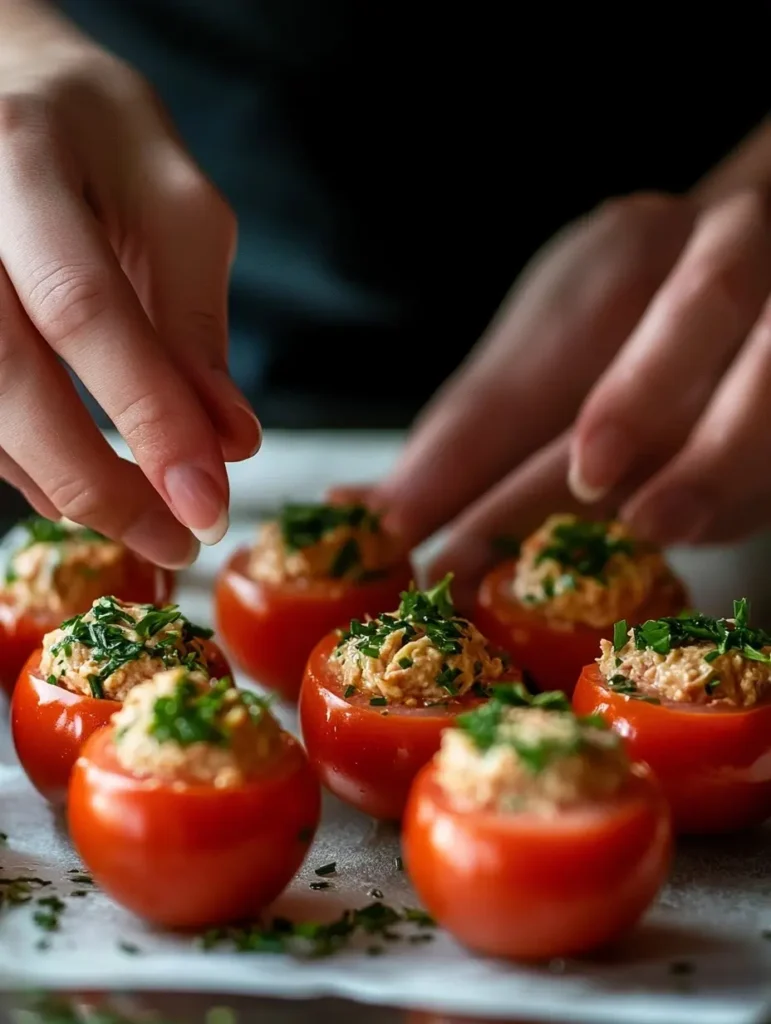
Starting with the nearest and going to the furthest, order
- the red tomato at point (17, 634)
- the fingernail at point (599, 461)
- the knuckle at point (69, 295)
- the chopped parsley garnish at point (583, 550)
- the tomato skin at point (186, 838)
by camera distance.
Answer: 1. the tomato skin at point (186, 838)
2. the knuckle at point (69, 295)
3. the red tomato at point (17, 634)
4. the chopped parsley garnish at point (583, 550)
5. the fingernail at point (599, 461)

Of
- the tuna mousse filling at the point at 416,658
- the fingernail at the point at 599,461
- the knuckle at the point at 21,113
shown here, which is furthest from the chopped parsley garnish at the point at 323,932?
the knuckle at the point at 21,113

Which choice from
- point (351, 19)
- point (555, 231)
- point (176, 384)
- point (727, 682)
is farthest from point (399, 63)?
point (727, 682)

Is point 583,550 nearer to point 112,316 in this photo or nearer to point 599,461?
point 599,461

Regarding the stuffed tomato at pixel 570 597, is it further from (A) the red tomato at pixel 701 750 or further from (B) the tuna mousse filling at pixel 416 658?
(A) the red tomato at pixel 701 750

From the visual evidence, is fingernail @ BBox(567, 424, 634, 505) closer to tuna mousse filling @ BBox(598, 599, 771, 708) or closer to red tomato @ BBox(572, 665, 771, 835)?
tuna mousse filling @ BBox(598, 599, 771, 708)

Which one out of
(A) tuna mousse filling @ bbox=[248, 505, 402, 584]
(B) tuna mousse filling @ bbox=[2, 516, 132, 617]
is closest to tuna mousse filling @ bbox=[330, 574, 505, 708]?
(A) tuna mousse filling @ bbox=[248, 505, 402, 584]

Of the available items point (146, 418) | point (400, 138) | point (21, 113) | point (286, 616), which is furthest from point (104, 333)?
point (400, 138)

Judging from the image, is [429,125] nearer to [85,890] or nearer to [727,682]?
[727,682]

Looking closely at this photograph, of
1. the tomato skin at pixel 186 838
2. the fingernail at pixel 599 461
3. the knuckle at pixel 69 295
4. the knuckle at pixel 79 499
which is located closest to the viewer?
the tomato skin at pixel 186 838
